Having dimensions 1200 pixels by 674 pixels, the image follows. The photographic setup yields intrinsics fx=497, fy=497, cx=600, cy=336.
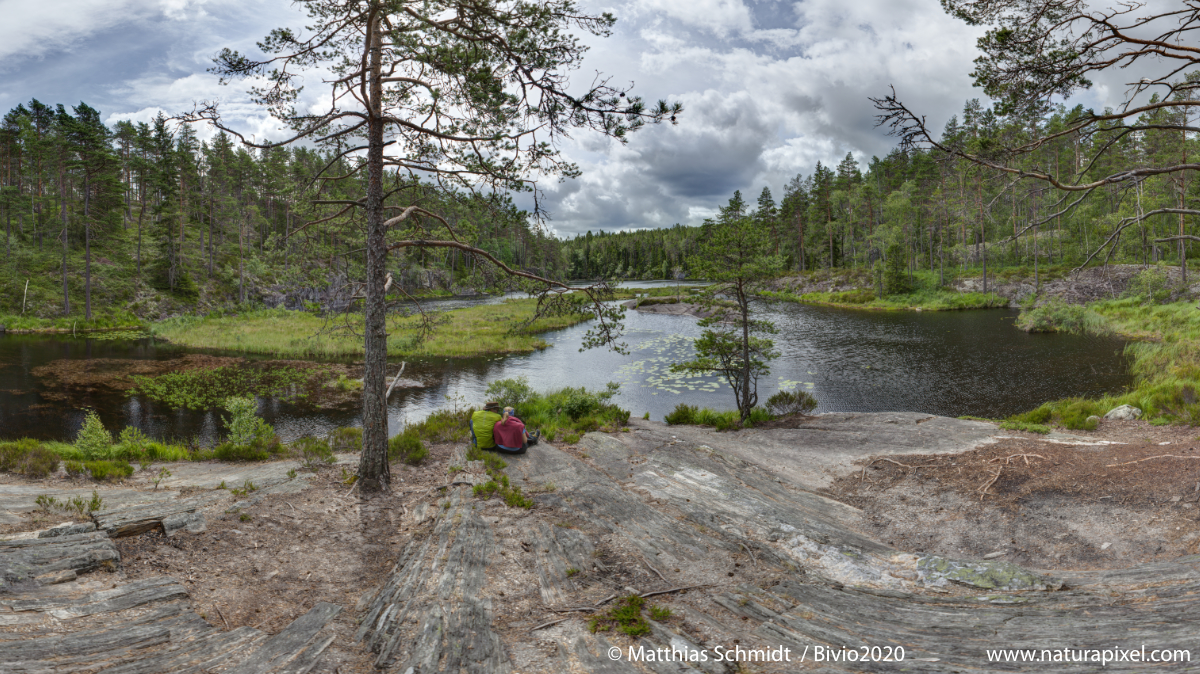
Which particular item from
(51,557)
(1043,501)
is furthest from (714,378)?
(51,557)

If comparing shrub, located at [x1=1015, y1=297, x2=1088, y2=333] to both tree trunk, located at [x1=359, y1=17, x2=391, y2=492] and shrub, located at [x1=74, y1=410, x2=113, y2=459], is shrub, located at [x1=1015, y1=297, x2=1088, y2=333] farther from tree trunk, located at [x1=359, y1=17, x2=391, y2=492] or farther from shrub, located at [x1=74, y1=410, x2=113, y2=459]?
shrub, located at [x1=74, y1=410, x2=113, y2=459]

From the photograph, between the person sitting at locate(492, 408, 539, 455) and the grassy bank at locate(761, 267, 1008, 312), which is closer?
the person sitting at locate(492, 408, 539, 455)

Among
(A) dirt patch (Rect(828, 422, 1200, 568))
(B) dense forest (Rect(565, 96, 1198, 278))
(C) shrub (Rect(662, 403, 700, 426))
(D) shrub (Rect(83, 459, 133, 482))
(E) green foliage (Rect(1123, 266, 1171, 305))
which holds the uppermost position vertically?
(B) dense forest (Rect(565, 96, 1198, 278))

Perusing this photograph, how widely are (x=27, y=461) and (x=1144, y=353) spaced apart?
42.8m

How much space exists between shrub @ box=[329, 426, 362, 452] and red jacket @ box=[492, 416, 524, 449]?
384cm

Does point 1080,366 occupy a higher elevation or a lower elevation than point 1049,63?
lower

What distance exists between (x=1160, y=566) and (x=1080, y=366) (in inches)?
1101

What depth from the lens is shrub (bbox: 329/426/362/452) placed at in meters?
13.4

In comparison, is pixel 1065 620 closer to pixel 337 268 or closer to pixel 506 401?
pixel 337 268

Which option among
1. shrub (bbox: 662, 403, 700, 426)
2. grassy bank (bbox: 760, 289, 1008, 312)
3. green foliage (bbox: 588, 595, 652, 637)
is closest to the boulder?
shrub (bbox: 662, 403, 700, 426)

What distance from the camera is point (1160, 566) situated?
570 centimetres

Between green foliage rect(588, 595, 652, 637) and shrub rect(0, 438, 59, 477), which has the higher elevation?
shrub rect(0, 438, 59, 477)

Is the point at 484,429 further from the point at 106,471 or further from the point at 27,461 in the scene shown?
the point at 27,461

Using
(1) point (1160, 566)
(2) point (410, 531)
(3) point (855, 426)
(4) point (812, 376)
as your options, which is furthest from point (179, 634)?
(4) point (812, 376)
